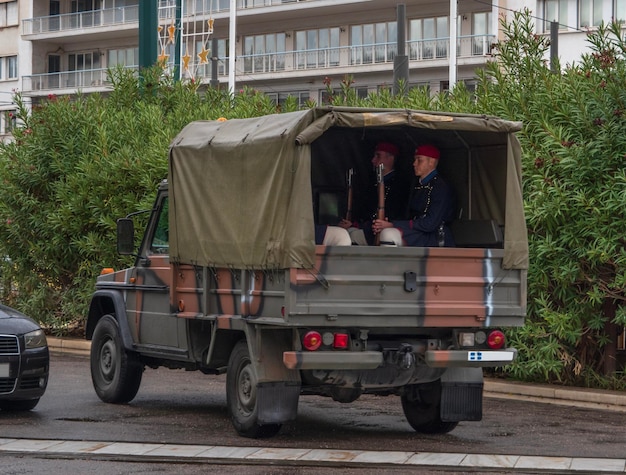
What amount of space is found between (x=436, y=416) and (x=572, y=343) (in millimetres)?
3864

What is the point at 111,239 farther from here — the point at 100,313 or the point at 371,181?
the point at 371,181

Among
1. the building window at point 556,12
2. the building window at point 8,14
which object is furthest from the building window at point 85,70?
the building window at point 556,12

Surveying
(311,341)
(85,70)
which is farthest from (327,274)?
(85,70)

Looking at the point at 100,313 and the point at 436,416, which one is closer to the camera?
the point at 436,416

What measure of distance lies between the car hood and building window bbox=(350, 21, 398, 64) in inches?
1841

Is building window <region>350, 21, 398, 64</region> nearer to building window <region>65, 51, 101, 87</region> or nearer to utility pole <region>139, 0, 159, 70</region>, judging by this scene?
building window <region>65, 51, 101, 87</region>

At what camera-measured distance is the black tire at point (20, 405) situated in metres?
13.6

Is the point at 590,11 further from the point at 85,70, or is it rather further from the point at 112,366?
the point at 112,366

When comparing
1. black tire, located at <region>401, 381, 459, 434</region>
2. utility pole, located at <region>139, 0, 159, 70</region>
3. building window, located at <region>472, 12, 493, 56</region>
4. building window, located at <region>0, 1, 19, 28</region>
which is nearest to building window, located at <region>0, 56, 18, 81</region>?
building window, located at <region>0, 1, 19, 28</region>

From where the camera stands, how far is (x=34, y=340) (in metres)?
13.3

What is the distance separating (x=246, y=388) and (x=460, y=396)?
1.84 m

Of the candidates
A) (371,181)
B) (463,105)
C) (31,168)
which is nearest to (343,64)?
(31,168)

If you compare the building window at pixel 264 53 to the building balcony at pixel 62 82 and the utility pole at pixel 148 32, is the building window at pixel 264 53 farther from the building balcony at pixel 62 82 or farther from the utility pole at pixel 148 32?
the utility pole at pixel 148 32

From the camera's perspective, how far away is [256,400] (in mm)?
11391
